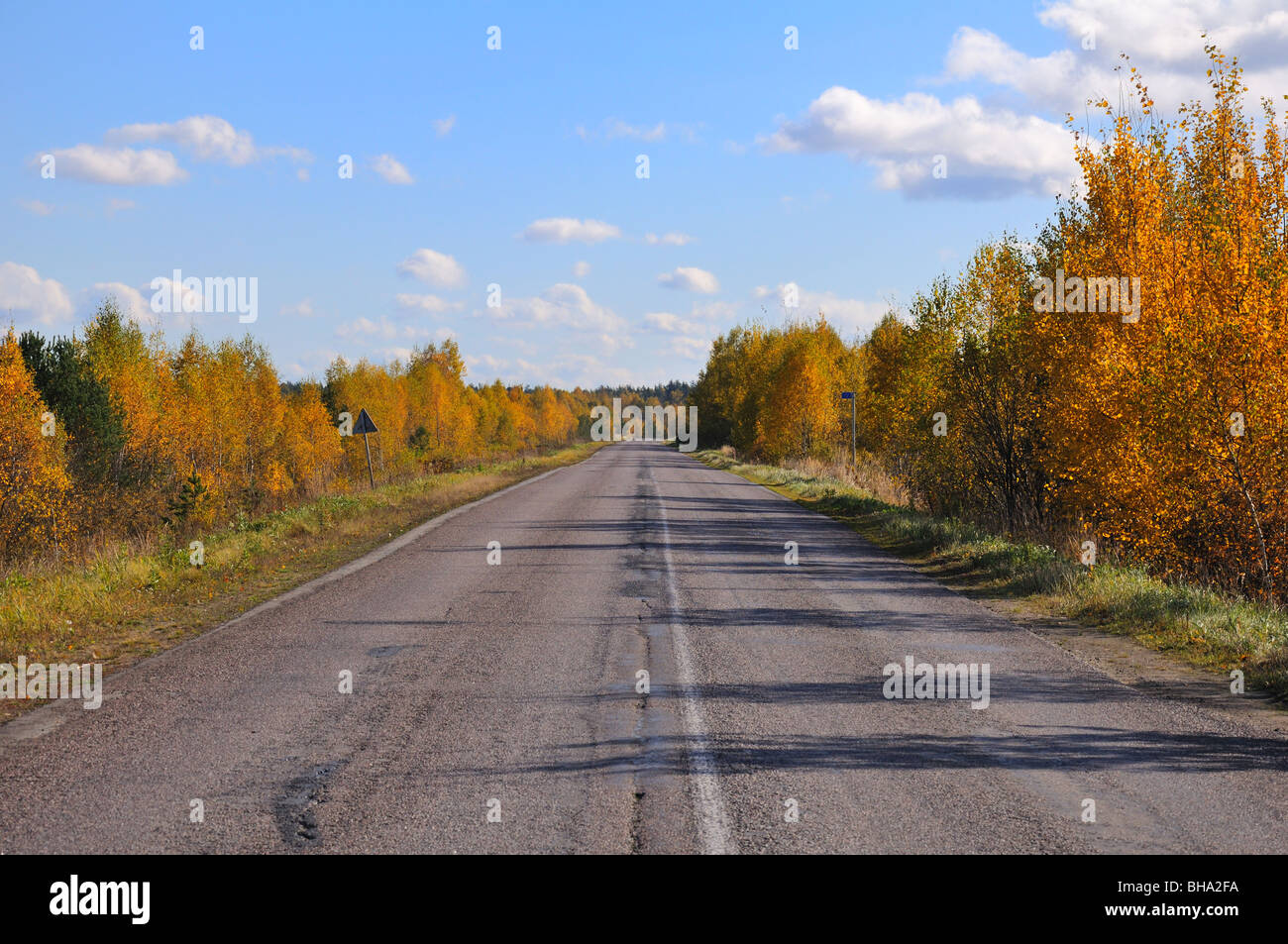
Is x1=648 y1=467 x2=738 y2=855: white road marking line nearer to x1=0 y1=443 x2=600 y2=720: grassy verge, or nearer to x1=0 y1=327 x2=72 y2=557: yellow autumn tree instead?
x1=0 y1=443 x2=600 y2=720: grassy verge

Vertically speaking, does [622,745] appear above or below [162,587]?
below

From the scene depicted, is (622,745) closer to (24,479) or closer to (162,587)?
(162,587)

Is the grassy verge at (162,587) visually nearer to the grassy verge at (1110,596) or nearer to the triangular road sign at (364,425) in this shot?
the triangular road sign at (364,425)

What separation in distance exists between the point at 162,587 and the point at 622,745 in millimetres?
8960

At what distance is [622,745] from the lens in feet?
20.7

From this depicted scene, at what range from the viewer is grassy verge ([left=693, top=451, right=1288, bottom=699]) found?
8.88 metres

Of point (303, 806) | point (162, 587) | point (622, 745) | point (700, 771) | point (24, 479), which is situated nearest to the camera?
point (303, 806)

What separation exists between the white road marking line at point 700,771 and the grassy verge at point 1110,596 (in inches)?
185

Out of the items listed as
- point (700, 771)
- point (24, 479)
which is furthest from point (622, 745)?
point (24, 479)

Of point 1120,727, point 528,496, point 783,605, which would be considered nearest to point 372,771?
point 1120,727

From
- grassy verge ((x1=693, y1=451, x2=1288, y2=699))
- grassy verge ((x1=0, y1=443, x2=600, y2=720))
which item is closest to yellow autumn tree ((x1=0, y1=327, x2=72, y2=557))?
grassy verge ((x1=0, y1=443, x2=600, y2=720))

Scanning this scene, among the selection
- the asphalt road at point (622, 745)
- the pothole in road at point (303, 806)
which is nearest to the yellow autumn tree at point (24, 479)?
the asphalt road at point (622, 745)
